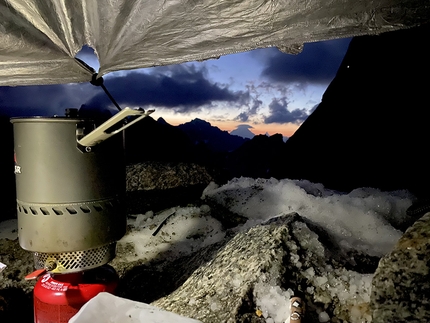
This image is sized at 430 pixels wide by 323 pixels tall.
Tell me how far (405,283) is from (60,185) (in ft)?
4.88

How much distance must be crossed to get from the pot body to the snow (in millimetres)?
802

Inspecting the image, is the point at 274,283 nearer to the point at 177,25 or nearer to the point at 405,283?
the point at 405,283

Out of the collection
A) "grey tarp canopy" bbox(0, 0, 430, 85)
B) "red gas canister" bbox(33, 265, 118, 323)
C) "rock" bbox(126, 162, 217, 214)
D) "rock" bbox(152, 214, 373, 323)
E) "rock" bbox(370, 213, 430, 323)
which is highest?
"grey tarp canopy" bbox(0, 0, 430, 85)

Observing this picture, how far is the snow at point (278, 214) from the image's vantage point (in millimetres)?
1518

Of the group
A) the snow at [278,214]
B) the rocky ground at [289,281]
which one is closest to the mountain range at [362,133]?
the snow at [278,214]

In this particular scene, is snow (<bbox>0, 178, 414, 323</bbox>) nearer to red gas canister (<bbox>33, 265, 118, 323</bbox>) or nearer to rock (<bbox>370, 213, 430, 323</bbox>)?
rock (<bbox>370, 213, 430, 323</bbox>)

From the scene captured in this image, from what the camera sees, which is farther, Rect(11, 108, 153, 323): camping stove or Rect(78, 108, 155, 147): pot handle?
Rect(11, 108, 153, 323): camping stove

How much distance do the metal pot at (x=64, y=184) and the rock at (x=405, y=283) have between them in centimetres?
118

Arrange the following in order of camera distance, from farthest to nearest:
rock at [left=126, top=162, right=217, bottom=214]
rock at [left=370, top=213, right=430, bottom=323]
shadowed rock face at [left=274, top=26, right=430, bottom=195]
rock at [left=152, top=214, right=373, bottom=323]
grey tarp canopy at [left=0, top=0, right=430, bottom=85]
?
shadowed rock face at [left=274, top=26, right=430, bottom=195], rock at [left=126, top=162, right=217, bottom=214], rock at [left=152, top=214, right=373, bottom=323], grey tarp canopy at [left=0, top=0, right=430, bottom=85], rock at [left=370, top=213, right=430, bottom=323]

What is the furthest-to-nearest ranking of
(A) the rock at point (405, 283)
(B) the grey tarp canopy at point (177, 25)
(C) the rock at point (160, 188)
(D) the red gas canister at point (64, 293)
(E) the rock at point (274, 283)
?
1. (C) the rock at point (160, 188)
2. (D) the red gas canister at point (64, 293)
3. (E) the rock at point (274, 283)
4. (B) the grey tarp canopy at point (177, 25)
5. (A) the rock at point (405, 283)

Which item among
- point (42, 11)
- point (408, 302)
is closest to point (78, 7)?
point (42, 11)

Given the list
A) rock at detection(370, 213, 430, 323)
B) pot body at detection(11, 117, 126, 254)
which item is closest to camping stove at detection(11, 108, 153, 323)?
pot body at detection(11, 117, 126, 254)

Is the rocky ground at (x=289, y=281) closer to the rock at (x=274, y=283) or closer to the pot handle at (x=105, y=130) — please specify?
the rock at (x=274, y=283)

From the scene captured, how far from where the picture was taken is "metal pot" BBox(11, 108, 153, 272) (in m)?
1.47
